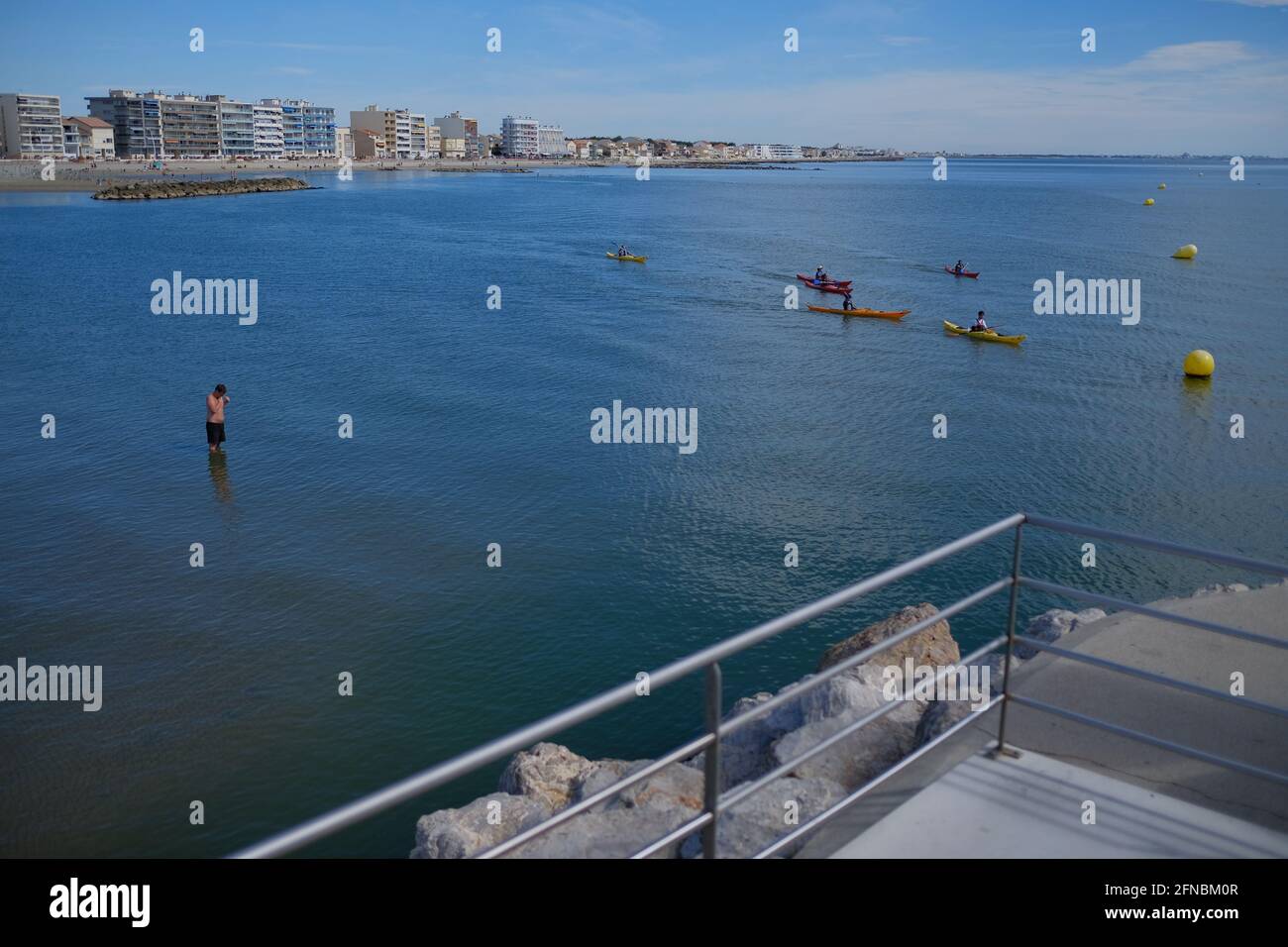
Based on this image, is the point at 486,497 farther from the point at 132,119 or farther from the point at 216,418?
the point at 132,119

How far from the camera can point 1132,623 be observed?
9.10m

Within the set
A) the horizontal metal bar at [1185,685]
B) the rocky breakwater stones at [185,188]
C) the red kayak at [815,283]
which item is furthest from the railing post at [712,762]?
the rocky breakwater stones at [185,188]

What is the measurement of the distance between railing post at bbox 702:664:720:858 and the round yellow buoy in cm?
3554

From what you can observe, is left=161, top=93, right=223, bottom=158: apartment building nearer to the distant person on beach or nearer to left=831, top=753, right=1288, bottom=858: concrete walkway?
the distant person on beach

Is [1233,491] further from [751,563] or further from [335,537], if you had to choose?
[335,537]

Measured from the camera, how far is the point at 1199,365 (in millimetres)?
34438

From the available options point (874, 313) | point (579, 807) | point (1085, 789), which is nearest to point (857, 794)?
point (1085, 789)

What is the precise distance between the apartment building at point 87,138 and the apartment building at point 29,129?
7.68ft

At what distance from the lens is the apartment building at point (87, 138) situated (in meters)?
186

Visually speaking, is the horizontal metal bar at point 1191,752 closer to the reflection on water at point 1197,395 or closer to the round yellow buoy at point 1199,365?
the reflection on water at point 1197,395

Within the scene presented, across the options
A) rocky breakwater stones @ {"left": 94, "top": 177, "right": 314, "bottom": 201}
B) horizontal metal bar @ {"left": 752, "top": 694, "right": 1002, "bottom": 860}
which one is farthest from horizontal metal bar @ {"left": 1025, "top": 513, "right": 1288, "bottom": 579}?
rocky breakwater stones @ {"left": 94, "top": 177, "right": 314, "bottom": 201}

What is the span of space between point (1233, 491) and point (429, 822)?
2133 centimetres
